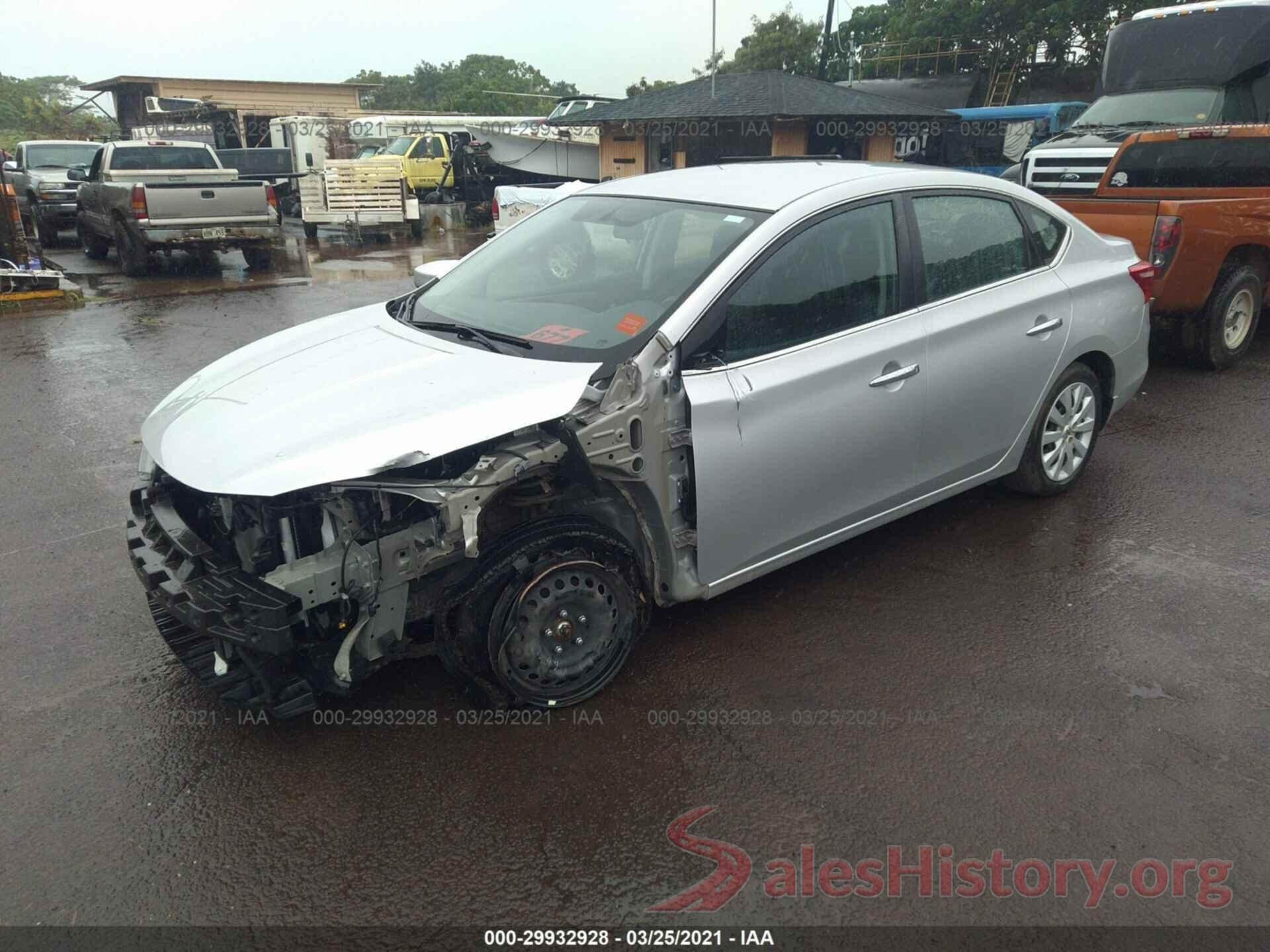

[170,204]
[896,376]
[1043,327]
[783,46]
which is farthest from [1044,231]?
[783,46]

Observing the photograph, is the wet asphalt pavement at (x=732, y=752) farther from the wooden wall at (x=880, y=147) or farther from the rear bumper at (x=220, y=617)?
the wooden wall at (x=880, y=147)

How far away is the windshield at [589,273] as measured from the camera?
3.51 metres

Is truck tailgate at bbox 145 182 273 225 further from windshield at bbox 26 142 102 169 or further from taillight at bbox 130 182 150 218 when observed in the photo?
windshield at bbox 26 142 102 169

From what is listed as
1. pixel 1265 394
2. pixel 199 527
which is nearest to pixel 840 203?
pixel 199 527

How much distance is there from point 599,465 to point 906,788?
143 centimetres

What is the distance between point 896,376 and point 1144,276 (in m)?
2.17

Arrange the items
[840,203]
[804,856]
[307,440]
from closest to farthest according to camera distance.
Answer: [804,856] < [307,440] < [840,203]

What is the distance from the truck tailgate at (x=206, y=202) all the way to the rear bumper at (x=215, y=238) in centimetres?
10

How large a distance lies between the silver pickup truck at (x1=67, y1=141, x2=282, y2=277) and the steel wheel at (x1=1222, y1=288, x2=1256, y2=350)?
11.8 meters

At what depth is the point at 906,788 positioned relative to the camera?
2.93 m

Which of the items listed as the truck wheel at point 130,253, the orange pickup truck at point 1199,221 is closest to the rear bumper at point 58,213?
the truck wheel at point 130,253

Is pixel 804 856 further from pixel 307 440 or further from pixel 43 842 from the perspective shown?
pixel 43 842

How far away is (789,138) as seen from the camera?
19.4 meters

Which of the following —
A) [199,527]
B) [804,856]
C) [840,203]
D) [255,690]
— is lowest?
[804,856]
